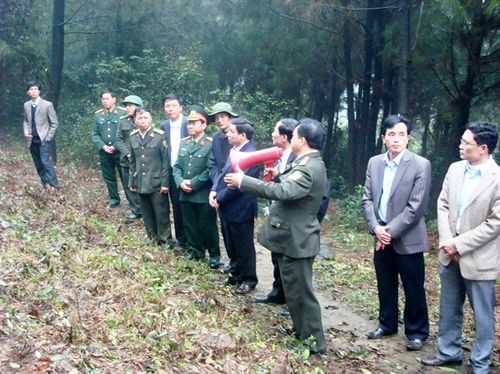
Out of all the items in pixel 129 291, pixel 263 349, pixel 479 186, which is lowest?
pixel 263 349

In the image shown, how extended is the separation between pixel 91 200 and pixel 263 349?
582cm

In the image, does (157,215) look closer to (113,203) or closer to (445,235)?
(113,203)

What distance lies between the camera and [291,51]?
1609cm

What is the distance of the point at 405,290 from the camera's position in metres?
4.74

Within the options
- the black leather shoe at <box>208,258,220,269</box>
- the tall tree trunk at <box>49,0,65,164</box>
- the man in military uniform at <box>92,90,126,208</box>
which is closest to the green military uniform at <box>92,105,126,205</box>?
the man in military uniform at <box>92,90,126,208</box>

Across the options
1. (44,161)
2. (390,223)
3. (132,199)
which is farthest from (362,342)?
(44,161)

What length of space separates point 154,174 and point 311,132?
3.00 meters

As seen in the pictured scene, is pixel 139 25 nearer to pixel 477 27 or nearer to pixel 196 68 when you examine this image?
pixel 196 68

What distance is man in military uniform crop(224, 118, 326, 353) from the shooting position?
429 cm

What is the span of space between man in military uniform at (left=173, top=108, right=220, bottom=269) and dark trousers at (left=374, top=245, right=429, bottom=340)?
223cm

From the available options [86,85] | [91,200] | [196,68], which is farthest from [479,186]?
[86,85]

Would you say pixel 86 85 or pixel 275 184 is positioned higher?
pixel 86 85

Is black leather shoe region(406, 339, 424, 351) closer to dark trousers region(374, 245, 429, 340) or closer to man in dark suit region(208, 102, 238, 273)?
dark trousers region(374, 245, 429, 340)

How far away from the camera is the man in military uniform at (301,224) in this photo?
4293 mm
